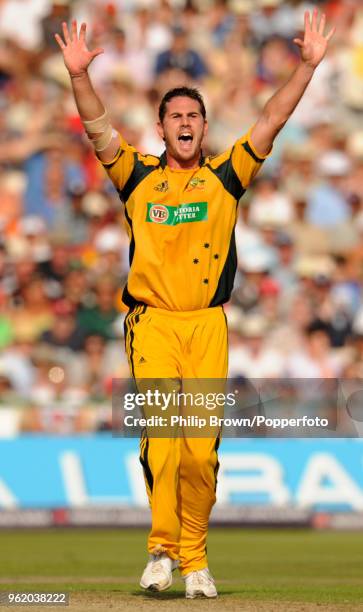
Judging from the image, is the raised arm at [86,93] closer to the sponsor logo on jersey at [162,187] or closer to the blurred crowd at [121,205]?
the sponsor logo on jersey at [162,187]

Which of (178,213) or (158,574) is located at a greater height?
(178,213)

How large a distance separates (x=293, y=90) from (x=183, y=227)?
0.88m

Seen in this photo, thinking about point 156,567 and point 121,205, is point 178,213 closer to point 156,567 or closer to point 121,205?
point 156,567

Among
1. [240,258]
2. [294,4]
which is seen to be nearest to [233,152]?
[240,258]

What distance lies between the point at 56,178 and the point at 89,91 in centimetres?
1058

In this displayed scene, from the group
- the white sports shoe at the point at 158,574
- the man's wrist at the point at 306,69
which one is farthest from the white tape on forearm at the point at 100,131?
the white sports shoe at the point at 158,574

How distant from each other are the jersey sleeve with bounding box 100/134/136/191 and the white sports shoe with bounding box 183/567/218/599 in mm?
2040

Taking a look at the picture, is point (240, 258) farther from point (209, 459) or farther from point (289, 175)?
point (209, 459)

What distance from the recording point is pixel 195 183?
22.7ft

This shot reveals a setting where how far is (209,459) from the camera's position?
6863mm

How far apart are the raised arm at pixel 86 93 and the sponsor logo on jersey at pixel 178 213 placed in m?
0.40

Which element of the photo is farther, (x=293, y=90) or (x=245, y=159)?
(x=245, y=159)

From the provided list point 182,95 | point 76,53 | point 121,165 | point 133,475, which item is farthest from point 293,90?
point 133,475

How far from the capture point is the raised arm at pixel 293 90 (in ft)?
22.0
